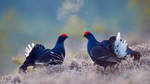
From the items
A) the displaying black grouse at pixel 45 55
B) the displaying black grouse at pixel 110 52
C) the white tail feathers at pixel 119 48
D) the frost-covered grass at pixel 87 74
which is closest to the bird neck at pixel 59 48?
the displaying black grouse at pixel 45 55

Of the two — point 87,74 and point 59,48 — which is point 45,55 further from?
point 87,74

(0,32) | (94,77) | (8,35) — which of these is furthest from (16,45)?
(94,77)

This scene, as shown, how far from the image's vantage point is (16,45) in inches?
1097

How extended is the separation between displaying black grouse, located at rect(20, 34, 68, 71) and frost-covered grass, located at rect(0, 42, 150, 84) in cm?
19

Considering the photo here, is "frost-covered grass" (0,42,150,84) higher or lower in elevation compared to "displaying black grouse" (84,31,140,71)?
lower

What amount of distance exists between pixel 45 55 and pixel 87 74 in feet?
5.07

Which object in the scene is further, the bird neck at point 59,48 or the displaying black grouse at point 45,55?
the bird neck at point 59,48

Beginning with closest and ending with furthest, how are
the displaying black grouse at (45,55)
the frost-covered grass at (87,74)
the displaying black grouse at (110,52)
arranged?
the frost-covered grass at (87,74) → the displaying black grouse at (110,52) → the displaying black grouse at (45,55)

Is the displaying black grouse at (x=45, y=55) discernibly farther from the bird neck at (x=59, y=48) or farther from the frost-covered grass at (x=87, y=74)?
the frost-covered grass at (x=87, y=74)

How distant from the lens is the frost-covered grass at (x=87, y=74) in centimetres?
318

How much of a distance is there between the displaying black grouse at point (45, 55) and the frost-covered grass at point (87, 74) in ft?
0.61

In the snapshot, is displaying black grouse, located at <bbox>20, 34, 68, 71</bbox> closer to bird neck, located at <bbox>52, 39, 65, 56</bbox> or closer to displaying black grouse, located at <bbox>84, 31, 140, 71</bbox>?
bird neck, located at <bbox>52, 39, 65, 56</bbox>

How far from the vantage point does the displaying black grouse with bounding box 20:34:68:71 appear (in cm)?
484

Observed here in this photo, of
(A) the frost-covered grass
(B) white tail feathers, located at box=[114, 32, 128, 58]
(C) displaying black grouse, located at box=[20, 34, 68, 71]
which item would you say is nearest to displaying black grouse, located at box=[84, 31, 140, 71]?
(B) white tail feathers, located at box=[114, 32, 128, 58]
